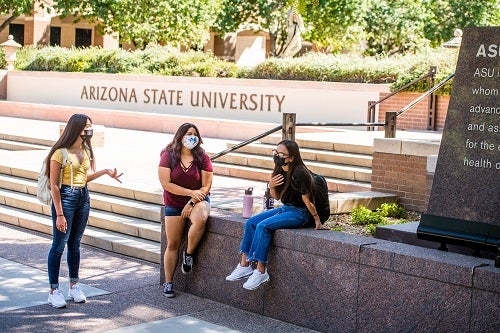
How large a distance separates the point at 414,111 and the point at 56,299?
1344cm

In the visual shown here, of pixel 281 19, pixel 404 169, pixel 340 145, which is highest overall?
pixel 281 19

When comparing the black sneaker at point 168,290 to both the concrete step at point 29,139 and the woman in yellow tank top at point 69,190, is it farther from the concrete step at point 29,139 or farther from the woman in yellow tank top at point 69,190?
the concrete step at point 29,139

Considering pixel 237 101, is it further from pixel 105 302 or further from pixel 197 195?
pixel 105 302

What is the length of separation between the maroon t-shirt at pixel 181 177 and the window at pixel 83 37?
4078cm

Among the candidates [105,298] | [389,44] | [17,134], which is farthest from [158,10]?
[105,298]

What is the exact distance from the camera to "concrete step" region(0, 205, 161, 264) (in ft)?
35.8

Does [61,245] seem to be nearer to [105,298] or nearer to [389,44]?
[105,298]

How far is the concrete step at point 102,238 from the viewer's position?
10906 mm

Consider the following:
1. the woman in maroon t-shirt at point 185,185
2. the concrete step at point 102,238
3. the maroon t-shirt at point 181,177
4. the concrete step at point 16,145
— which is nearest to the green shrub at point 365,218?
the concrete step at point 102,238

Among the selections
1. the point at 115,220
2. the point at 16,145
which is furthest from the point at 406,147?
the point at 16,145

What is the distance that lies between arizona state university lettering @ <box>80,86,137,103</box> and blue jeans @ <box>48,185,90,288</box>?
63.4ft

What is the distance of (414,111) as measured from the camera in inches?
812

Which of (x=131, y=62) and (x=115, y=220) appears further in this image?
(x=131, y=62)

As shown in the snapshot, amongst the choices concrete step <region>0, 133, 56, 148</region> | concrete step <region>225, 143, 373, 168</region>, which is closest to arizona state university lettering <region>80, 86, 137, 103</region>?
concrete step <region>0, 133, 56, 148</region>
